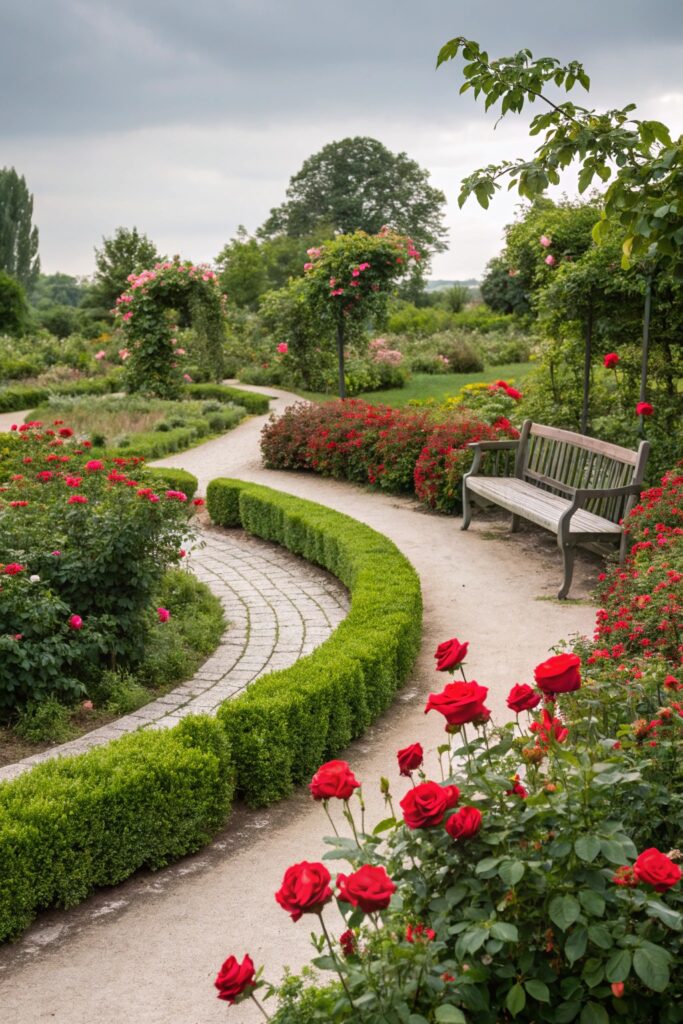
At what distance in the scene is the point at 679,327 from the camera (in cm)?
1035

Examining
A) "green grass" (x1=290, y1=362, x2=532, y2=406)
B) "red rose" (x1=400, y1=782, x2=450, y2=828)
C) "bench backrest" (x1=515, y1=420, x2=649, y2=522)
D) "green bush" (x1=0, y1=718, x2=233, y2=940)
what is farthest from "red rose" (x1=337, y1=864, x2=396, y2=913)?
"green grass" (x1=290, y1=362, x2=532, y2=406)

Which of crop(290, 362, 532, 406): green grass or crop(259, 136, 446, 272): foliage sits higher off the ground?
crop(259, 136, 446, 272): foliage

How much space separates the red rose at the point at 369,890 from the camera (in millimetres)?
1679

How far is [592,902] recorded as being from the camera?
6.19 ft

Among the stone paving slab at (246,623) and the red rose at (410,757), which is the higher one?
the red rose at (410,757)

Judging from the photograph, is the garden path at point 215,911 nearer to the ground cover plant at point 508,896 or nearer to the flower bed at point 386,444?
the ground cover plant at point 508,896

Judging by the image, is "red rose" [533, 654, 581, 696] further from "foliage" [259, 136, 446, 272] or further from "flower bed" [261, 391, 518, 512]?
"foliage" [259, 136, 446, 272]

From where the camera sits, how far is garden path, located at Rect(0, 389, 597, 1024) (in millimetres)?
2898

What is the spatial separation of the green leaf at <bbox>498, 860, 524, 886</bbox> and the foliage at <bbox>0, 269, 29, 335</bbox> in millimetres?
34940

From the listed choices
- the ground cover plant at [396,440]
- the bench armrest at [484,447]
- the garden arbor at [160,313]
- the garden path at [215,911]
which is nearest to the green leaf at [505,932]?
the garden path at [215,911]

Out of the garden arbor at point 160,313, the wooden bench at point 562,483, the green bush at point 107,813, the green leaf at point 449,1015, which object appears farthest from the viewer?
the garden arbor at point 160,313

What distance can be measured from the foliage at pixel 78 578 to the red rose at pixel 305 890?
3265mm

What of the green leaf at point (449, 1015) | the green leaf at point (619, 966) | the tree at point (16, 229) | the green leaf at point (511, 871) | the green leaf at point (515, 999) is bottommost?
the green leaf at point (515, 999)

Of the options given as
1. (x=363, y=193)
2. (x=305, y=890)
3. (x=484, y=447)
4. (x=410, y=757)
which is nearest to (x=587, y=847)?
(x=410, y=757)
